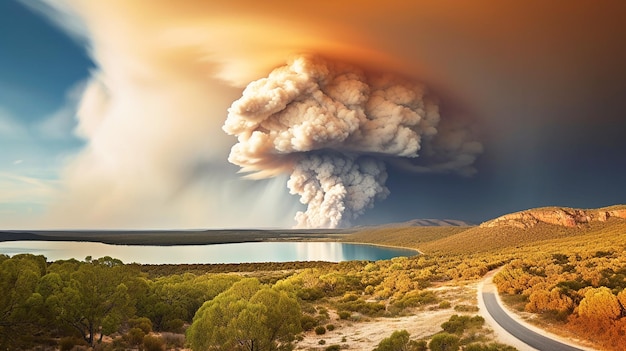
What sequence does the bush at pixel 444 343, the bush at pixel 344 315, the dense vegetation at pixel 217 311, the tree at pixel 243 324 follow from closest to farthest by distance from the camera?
the tree at pixel 243 324
the dense vegetation at pixel 217 311
the bush at pixel 444 343
the bush at pixel 344 315

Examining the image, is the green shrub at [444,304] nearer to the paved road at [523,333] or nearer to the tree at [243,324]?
the paved road at [523,333]

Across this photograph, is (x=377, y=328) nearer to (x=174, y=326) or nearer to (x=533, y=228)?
(x=174, y=326)

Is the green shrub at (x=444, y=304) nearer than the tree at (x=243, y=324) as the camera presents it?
No

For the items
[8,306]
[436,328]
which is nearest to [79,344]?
[8,306]

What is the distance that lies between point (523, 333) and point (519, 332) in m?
0.32

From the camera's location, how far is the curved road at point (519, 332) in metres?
21.2

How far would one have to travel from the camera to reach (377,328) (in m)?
32.5

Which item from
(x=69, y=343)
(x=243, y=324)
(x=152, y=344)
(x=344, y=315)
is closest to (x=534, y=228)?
(x=344, y=315)

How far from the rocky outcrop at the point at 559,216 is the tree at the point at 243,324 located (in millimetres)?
141545

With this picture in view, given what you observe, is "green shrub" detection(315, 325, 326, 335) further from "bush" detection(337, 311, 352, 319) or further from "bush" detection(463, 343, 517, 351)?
"bush" detection(463, 343, 517, 351)

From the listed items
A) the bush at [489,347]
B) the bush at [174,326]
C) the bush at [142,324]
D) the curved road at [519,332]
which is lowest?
the bush at [174,326]

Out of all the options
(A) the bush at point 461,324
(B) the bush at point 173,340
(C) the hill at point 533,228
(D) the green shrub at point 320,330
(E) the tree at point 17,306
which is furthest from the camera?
(C) the hill at point 533,228

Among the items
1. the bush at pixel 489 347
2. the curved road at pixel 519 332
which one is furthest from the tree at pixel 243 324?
the curved road at pixel 519 332

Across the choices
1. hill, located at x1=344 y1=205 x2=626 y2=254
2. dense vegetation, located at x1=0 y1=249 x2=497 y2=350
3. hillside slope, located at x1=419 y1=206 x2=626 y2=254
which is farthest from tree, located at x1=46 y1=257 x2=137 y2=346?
hillside slope, located at x1=419 y1=206 x2=626 y2=254
